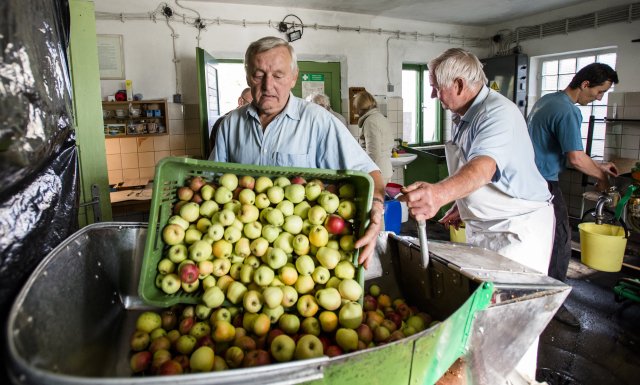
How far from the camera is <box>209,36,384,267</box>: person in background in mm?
1704

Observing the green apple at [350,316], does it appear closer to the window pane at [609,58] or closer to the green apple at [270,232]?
the green apple at [270,232]

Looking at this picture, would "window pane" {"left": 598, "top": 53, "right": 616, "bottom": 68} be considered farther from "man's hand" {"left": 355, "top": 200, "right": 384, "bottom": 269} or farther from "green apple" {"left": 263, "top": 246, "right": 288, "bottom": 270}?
"green apple" {"left": 263, "top": 246, "right": 288, "bottom": 270}

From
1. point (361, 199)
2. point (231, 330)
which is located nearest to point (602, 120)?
point (361, 199)

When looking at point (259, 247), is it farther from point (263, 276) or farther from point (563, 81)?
point (563, 81)

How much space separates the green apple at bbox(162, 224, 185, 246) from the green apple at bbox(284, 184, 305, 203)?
1.12ft

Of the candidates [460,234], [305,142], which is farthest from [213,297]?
[460,234]

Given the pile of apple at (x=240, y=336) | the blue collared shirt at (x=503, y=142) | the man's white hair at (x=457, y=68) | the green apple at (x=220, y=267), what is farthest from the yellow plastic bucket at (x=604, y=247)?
the green apple at (x=220, y=267)

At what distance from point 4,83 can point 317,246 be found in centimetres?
85

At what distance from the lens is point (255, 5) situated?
5.16 m

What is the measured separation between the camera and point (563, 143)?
2738 mm

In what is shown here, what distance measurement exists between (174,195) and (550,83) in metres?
6.57

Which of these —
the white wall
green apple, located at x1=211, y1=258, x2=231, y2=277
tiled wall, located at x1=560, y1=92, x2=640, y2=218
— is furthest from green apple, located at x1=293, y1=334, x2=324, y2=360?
tiled wall, located at x1=560, y1=92, x2=640, y2=218

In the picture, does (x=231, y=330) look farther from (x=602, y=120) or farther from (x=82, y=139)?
(x=602, y=120)

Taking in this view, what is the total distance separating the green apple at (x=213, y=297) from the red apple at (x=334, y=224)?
370mm
